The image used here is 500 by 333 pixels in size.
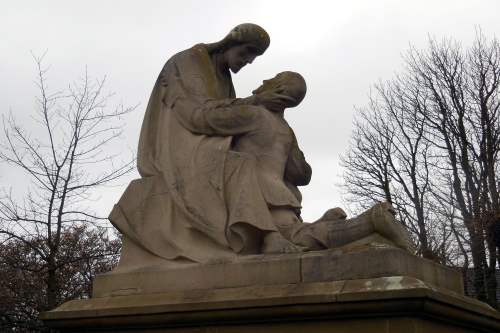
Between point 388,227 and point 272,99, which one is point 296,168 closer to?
point 272,99

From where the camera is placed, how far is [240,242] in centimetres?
586

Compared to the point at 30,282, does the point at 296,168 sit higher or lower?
lower

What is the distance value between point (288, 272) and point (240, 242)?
0.63 meters

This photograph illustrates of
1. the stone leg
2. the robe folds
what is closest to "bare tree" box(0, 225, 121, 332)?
the robe folds

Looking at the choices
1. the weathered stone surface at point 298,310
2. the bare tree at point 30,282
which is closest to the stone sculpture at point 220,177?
the weathered stone surface at point 298,310

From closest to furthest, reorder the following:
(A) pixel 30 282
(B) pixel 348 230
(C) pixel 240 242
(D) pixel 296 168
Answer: (B) pixel 348 230, (C) pixel 240 242, (D) pixel 296 168, (A) pixel 30 282

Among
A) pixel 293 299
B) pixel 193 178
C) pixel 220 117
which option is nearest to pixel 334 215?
pixel 293 299

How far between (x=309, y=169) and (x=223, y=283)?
5.28ft

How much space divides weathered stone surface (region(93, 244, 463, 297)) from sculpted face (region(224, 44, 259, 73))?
2.04 m

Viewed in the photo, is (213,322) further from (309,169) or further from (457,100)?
(457,100)

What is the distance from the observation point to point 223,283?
18.3 feet

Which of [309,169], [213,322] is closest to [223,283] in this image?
[213,322]

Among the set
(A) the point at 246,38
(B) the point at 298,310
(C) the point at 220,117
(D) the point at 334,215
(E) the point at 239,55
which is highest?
(A) the point at 246,38

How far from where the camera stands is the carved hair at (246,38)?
6.89 m
